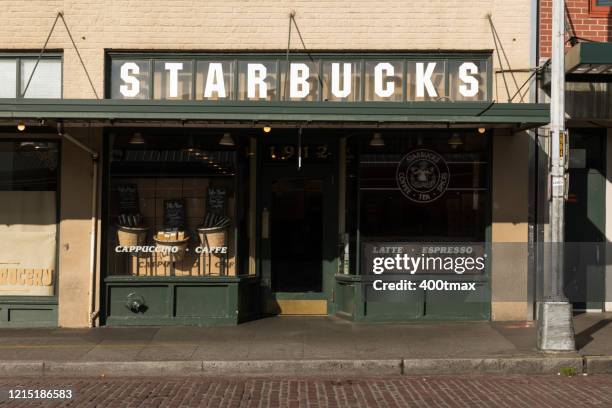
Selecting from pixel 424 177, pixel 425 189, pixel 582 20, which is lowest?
pixel 425 189

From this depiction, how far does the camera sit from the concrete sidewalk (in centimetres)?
835

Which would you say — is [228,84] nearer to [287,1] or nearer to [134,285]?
[287,1]

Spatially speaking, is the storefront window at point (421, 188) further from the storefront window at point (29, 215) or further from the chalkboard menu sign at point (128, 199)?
the storefront window at point (29, 215)

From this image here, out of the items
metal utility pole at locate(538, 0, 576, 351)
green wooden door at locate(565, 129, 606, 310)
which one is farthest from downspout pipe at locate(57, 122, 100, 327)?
green wooden door at locate(565, 129, 606, 310)

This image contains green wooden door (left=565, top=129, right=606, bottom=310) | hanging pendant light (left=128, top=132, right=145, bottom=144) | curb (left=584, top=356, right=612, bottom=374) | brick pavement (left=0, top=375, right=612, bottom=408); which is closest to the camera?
brick pavement (left=0, top=375, right=612, bottom=408)

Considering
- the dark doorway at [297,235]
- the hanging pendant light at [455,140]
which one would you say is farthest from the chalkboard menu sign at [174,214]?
the hanging pendant light at [455,140]

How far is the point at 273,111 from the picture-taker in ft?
30.7

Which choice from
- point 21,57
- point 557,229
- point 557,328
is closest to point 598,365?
point 557,328

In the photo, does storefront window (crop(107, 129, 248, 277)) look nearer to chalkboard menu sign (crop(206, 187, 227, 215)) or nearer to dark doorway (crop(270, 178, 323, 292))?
chalkboard menu sign (crop(206, 187, 227, 215))

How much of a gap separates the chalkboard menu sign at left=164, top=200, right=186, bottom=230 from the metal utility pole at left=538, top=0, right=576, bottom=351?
18.7 ft

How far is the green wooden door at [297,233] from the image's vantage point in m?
11.5

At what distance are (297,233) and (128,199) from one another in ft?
9.46

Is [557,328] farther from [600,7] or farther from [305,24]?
[305,24]

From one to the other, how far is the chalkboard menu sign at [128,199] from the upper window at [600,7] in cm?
799
